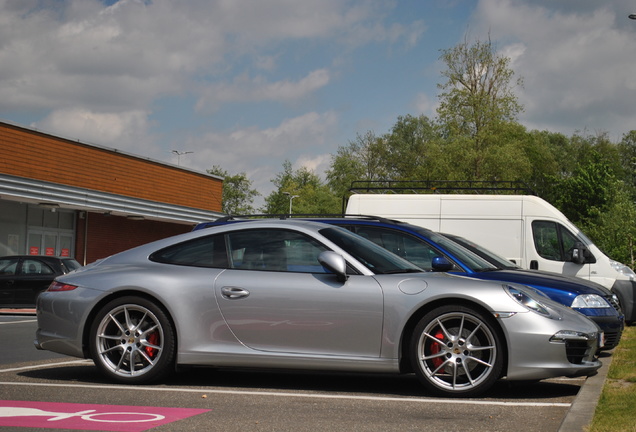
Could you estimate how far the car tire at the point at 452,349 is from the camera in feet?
22.6

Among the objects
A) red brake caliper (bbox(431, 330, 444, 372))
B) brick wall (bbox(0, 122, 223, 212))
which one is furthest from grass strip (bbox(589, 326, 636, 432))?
brick wall (bbox(0, 122, 223, 212))

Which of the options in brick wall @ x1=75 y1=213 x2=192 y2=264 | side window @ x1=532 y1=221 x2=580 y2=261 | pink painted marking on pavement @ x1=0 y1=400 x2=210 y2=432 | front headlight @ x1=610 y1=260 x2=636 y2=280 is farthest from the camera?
brick wall @ x1=75 y1=213 x2=192 y2=264

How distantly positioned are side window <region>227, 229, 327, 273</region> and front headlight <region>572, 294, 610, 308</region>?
3283mm

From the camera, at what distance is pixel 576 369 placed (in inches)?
271

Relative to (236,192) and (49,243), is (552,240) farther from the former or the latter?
(236,192)

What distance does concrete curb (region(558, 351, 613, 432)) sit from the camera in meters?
5.48

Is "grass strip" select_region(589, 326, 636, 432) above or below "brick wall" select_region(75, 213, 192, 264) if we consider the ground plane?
below

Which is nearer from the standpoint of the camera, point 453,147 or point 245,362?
point 245,362

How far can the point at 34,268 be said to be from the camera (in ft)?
69.9

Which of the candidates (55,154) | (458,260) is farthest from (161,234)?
(458,260)

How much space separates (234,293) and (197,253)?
2.02ft

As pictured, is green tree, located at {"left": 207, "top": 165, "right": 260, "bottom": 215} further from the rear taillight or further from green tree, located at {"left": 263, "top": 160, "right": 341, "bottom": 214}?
the rear taillight

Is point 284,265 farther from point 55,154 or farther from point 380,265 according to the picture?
point 55,154

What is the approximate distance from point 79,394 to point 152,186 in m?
31.4
